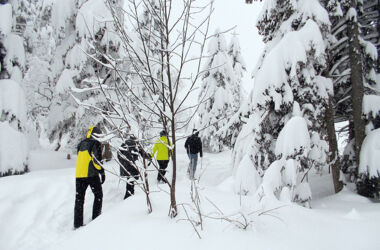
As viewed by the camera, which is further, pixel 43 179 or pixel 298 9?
pixel 43 179

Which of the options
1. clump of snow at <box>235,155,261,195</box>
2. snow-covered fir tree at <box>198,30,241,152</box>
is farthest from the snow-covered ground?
snow-covered fir tree at <box>198,30,241,152</box>

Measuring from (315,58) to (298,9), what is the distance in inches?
55.0

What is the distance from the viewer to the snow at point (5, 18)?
7.76 m

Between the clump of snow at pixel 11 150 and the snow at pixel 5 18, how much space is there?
3.20 metres

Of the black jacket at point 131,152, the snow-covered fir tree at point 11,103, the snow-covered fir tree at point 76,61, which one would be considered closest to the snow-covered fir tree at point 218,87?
the snow-covered fir tree at point 76,61

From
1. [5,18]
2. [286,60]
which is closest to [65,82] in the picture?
[5,18]

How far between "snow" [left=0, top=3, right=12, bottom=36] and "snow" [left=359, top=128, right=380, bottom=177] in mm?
11275

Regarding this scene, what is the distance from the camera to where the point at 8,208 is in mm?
4922

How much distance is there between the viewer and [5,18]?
7859 mm

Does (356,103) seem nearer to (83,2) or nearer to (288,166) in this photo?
(288,166)

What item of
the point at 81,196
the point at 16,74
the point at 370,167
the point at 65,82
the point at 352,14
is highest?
the point at 352,14

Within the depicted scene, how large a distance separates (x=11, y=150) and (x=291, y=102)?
842cm

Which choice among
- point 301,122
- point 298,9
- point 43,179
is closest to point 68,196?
point 43,179

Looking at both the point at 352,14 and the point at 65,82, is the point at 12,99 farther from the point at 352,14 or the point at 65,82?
the point at 352,14
